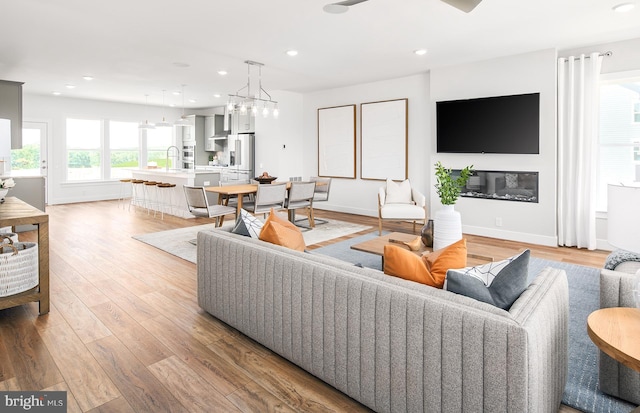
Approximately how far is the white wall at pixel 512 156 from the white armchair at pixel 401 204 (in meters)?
0.51

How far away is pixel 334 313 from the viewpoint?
6.21 ft

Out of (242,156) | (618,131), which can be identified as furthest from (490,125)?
(242,156)

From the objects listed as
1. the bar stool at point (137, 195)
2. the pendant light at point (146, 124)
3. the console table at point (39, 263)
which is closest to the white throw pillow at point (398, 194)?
the console table at point (39, 263)

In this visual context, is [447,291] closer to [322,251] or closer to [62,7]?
[322,251]

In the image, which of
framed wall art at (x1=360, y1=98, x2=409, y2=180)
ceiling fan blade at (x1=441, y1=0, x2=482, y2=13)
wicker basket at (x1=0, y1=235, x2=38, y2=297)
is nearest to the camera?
ceiling fan blade at (x1=441, y1=0, x2=482, y2=13)

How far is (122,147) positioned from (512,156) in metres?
9.45

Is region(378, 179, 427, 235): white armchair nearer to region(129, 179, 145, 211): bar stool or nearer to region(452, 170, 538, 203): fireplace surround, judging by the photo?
region(452, 170, 538, 203): fireplace surround

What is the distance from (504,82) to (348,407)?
5.17 m

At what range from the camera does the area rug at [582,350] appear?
187cm

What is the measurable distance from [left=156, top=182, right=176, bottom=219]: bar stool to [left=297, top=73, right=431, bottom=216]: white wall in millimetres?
2897

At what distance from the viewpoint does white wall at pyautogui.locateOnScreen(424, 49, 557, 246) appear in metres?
5.20

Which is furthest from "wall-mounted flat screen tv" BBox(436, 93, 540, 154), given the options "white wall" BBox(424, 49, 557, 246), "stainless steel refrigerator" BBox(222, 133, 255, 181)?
"stainless steel refrigerator" BBox(222, 133, 255, 181)

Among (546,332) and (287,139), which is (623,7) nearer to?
(546,332)

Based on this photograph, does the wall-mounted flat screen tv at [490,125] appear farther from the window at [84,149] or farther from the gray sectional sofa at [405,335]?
the window at [84,149]
